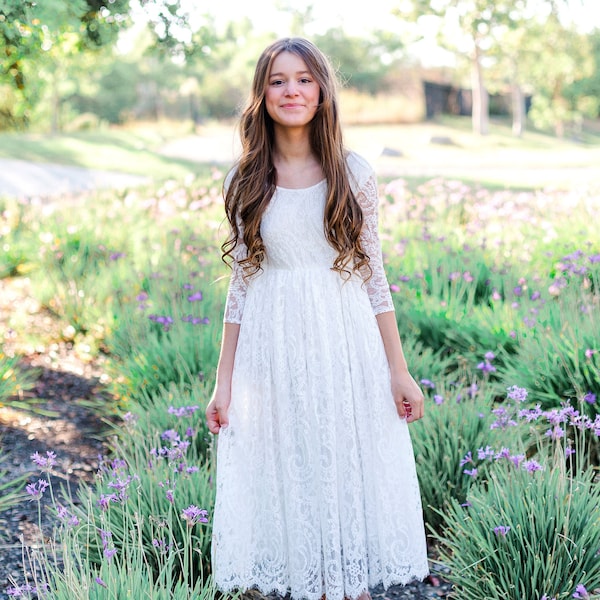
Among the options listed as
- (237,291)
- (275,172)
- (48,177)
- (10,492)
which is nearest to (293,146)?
(275,172)

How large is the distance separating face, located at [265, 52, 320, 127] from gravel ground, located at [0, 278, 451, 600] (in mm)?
1327

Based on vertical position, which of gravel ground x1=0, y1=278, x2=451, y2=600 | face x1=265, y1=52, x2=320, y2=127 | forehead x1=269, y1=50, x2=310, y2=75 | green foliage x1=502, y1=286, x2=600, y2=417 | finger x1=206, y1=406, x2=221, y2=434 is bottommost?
gravel ground x1=0, y1=278, x2=451, y2=600

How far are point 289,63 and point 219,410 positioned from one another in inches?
45.1

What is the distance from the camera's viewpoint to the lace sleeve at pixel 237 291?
2471 millimetres

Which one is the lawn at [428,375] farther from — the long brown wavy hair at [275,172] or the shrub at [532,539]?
the long brown wavy hair at [275,172]

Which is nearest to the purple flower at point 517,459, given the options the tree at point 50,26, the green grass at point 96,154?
the tree at point 50,26

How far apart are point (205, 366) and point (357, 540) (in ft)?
6.17

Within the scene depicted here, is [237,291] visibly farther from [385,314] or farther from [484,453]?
[484,453]

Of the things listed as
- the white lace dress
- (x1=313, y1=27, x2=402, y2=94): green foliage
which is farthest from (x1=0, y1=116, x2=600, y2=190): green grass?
the white lace dress

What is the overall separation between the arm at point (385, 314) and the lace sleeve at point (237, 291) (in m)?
0.41

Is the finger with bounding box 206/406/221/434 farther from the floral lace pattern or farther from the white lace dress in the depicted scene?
the floral lace pattern

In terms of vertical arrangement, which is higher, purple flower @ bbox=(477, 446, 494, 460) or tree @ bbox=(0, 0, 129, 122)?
tree @ bbox=(0, 0, 129, 122)

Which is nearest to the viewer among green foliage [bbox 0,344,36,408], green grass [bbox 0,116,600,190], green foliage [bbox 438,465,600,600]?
green foliage [bbox 438,465,600,600]

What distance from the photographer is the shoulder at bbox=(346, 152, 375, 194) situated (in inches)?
94.6
